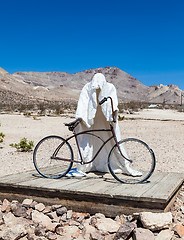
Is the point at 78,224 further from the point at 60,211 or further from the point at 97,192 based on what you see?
the point at 97,192

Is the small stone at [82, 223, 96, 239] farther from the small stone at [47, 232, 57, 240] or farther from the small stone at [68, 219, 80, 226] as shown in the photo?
the small stone at [47, 232, 57, 240]

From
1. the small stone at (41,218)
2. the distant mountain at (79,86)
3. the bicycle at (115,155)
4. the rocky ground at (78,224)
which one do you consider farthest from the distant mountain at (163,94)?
the small stone at (41,218)

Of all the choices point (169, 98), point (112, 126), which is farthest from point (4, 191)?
point (169, 98)

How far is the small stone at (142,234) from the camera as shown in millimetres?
3793

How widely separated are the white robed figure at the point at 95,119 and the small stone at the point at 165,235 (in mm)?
1517

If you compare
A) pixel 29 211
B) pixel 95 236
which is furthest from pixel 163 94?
pixel 95 236

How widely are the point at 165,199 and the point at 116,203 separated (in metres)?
0.69

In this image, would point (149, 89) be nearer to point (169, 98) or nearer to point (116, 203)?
point (169, 98)

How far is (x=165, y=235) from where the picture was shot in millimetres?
3898

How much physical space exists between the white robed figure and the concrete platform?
31 cm

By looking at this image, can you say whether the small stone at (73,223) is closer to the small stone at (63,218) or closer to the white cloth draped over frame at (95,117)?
the small stone at (63,218)

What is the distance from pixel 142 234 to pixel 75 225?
0.98m

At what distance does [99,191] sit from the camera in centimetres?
442

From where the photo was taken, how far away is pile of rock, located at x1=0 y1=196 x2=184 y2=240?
3949 mm
